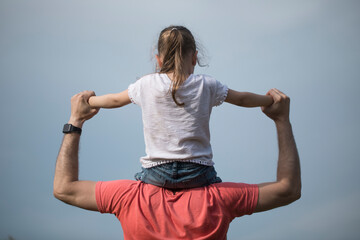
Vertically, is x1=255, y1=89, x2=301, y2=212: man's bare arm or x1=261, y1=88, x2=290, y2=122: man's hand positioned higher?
x1=261, y1=88, x2=290, y2=122: man's hand

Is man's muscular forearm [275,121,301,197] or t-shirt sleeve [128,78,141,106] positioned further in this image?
man's muscular forearm [275,121,301,197]

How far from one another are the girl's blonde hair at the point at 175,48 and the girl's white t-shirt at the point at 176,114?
50mm

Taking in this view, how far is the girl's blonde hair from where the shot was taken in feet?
5.25

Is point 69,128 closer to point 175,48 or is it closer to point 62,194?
point 62,194

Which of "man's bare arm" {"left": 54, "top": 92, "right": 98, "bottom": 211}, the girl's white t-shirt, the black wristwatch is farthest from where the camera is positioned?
the black wristwatch

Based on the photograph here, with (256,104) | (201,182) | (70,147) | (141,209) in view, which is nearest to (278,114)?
(256,104)

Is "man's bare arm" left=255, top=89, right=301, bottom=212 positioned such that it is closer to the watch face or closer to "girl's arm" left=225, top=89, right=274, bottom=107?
"girl's arm" left=225, top=89, right=274, bottom=107

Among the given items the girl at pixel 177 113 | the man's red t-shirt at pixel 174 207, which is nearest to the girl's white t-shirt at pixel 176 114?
the girl at pixel 177 113

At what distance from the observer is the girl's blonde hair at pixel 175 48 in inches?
63.0

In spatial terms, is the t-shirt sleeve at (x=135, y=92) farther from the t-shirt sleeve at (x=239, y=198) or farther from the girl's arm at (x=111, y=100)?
the t-shirt sleeve at (x=239, y=198)

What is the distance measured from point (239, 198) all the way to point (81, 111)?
0.79 m

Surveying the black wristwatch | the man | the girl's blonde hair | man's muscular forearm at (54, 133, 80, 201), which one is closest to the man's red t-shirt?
the man

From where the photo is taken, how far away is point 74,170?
68.6 inches

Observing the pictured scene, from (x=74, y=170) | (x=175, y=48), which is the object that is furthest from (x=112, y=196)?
(x=175, y=48)
